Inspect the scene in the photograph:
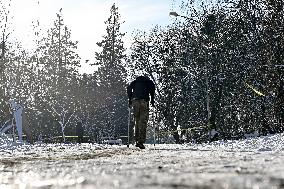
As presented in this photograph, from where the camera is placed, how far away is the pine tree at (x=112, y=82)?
1869 inches

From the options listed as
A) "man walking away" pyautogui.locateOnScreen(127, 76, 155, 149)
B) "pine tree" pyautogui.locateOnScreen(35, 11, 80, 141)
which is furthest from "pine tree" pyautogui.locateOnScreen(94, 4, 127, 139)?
"man walking away" pyautogui.locateOnScreen(127, 76, 155, 149)

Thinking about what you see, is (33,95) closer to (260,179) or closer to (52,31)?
(52,31)

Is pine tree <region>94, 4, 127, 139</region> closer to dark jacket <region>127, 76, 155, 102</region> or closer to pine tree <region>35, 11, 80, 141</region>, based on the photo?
pine tree <region>35, 11, 80, 141</region>

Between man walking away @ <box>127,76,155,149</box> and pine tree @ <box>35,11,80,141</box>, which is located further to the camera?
pine tree @ <box>35,11,80,141</box>

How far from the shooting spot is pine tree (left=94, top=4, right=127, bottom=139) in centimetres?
4747

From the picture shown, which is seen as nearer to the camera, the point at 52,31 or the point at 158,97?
the point at 158,97

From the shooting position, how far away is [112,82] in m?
51.8

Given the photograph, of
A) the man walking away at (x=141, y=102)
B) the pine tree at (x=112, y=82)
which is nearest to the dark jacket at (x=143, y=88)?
the man walking away at (x=141, y=102)

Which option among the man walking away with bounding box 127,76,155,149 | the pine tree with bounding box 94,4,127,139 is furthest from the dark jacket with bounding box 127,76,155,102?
the pine tree with bounding box 94,4,127,139

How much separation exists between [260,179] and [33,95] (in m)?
53.2

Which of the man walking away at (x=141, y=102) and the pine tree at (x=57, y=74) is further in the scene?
the pine tree at (x=57, y=74)

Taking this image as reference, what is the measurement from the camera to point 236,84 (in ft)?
118

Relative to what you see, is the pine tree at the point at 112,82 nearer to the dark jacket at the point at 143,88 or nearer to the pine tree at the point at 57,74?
the pine tree at the point at 57,74

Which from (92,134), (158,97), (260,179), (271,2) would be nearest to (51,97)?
(92,134)
